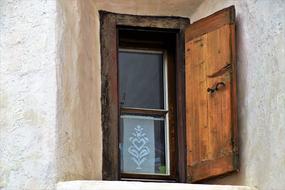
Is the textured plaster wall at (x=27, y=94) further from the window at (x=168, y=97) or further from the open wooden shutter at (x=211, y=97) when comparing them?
the open wooden shutter at (x=211, y=97)

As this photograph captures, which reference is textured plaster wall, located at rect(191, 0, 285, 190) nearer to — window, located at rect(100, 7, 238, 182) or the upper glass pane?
window, located at rect(100, 7, 238, 182)

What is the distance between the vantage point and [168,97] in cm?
461

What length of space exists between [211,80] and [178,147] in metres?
0.45

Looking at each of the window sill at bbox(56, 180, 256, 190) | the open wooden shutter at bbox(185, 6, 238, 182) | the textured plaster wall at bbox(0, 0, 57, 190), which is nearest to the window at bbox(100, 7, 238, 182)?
the open wooden shutter at bbox(185, 6, 238, 182)

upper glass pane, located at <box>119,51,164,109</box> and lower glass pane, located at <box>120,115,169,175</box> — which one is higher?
upper glass pane, located at <box>119,51,164,109</box>

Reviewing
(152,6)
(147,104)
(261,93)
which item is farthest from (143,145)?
(261,93)

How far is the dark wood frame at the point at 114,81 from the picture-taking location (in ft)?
14.2

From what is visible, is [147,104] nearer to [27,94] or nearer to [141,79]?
[141,79]

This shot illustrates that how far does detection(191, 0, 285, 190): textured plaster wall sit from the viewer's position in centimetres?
377

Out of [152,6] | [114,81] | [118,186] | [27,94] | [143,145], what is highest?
[152,6]

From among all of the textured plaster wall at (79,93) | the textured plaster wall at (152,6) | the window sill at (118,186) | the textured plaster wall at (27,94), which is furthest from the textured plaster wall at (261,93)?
the textured plaster wall at (27,94)

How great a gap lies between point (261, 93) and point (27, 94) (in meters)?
0.97

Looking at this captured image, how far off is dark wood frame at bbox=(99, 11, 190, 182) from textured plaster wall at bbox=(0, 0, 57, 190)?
1.74 ft

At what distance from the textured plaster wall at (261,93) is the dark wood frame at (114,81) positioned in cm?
46
